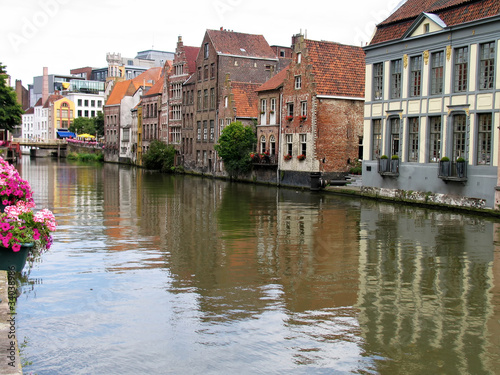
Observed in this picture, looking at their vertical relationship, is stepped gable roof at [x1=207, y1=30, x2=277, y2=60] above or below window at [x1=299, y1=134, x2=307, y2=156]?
above

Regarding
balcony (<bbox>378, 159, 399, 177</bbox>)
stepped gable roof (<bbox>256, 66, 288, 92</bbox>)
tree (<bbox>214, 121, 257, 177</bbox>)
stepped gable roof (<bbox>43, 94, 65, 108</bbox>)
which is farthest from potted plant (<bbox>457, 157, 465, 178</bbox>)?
stepped gable roof (<bbox>43, 94, 65, 108</bbox>)

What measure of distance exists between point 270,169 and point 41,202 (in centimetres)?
2176

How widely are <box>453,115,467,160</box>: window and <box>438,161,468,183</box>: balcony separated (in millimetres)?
511

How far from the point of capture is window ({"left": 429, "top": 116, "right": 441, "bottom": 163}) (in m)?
30.7

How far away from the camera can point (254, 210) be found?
27.9m

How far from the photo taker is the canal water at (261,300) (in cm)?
844

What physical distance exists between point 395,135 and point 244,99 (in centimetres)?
2375

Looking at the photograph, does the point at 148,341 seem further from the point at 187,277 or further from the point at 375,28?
the point at 375,28

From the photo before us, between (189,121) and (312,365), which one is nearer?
(312,365)

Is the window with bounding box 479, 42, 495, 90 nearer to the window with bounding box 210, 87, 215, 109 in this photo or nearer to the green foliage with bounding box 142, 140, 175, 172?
the window with bounding box 210, 87, 215, 109

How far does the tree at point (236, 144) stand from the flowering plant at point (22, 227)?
38.5 m

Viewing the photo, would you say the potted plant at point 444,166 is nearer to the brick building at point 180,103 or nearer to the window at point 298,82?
the window at point 298,82

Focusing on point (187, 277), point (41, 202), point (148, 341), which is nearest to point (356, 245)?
point (187, 277)

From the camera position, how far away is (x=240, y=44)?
60781 mm
